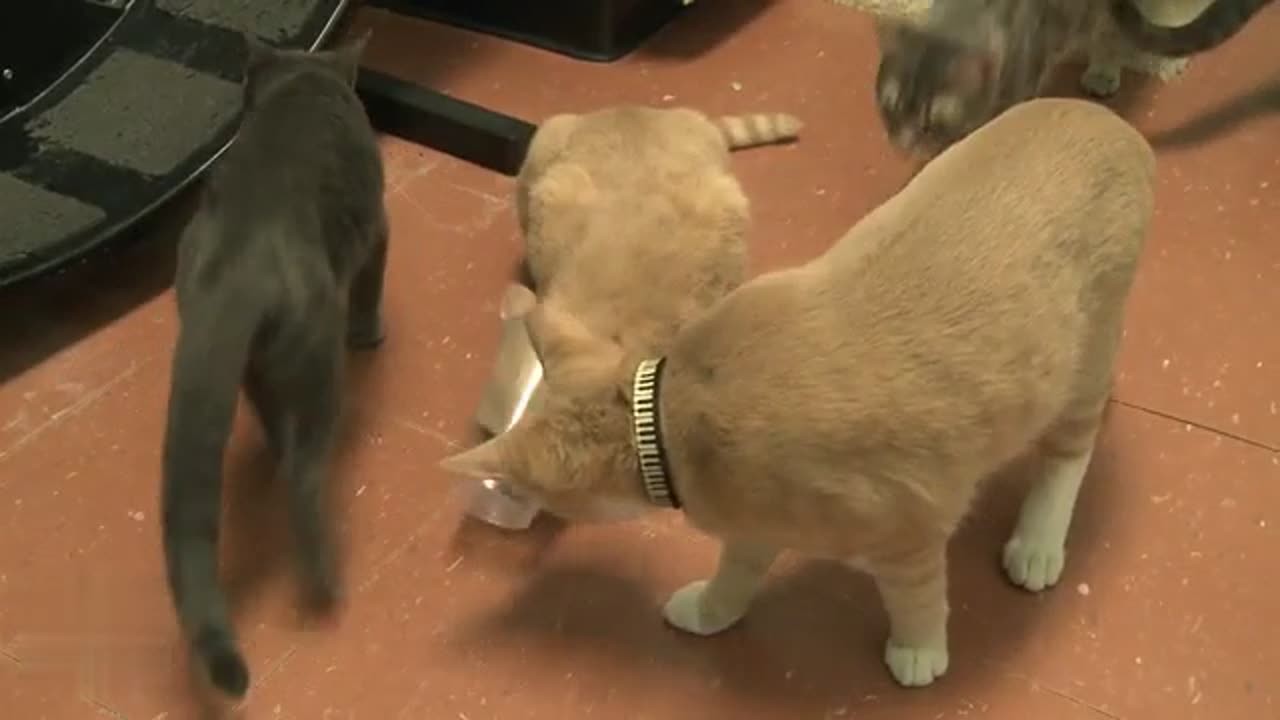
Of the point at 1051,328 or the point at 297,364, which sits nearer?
the point at 1051,328

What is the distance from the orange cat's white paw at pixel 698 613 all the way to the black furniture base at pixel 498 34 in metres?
0.78

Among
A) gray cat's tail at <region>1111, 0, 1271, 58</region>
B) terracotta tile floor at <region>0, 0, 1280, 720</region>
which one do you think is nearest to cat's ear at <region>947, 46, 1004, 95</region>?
terracotta tile floor at <region>0, 0, 1280, 720</region>

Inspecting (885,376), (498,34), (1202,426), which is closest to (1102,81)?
(1202,426)

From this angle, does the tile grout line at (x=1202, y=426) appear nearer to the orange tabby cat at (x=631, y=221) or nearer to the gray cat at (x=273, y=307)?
the orange tabby cat at (x=631, y=221)

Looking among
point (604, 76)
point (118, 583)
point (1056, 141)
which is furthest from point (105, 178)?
point (1056, 141)

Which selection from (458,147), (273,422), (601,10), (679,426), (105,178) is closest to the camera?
(679,426)

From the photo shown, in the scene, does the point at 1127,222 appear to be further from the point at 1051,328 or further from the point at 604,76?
the point at 604,76

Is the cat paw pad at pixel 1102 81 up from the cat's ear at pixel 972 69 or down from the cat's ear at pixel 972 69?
down

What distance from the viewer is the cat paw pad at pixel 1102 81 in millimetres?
2283

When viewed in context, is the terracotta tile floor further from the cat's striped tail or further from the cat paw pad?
the cat paw pad

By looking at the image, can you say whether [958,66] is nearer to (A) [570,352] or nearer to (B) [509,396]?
(B) [509,396]

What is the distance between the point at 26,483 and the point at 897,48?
119cm

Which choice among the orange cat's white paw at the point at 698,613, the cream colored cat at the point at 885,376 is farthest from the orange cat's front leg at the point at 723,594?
the cream colored cat at the point at 885,376

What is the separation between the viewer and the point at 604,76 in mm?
2334
